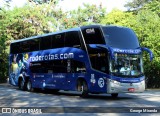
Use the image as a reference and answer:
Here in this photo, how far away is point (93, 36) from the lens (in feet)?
64.8

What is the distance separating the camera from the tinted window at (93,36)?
19391 millimetres

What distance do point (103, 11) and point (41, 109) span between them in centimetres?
3802

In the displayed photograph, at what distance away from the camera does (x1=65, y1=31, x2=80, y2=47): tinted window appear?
20.9 m

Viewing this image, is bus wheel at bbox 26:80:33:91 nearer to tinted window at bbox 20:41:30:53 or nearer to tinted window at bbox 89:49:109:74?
tinted window at bbox 20:41:30:53

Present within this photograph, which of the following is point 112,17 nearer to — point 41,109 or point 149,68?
point 149,68

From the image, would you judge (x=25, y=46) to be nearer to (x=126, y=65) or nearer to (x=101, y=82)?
(x=101, y=82)

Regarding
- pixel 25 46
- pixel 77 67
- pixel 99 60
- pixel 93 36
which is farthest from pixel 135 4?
pixel 99 60

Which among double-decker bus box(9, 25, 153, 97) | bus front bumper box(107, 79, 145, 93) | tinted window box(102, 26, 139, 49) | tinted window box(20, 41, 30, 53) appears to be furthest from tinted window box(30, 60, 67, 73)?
bus front bumper box(107, 79, 145, 93)

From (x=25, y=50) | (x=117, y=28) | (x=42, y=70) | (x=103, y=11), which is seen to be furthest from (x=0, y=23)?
(x=117, y=28)

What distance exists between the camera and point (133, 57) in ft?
63.4

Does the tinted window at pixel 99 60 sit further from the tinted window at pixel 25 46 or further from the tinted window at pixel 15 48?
the tinted window at pixel 15 48

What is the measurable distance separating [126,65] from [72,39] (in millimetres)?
4054

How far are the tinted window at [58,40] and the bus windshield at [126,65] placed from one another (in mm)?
4989

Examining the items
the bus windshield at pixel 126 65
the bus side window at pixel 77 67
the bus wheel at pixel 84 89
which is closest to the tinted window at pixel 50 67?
the bus side window at pixel 77 67
